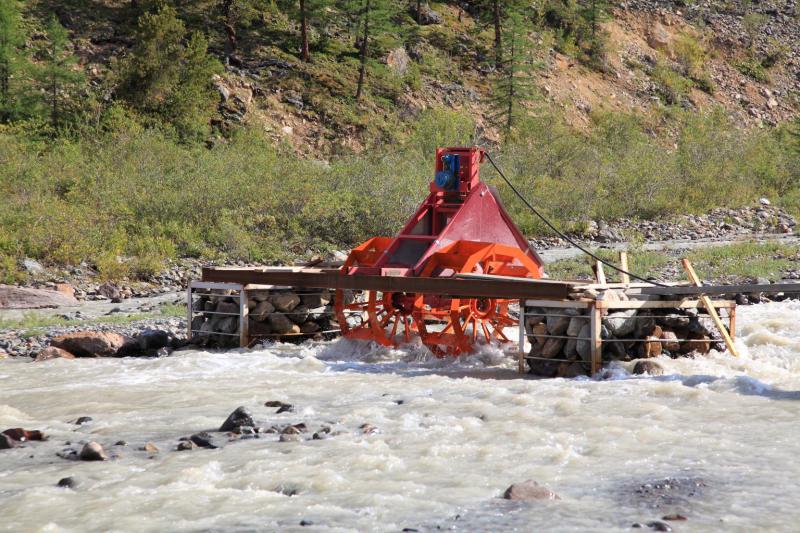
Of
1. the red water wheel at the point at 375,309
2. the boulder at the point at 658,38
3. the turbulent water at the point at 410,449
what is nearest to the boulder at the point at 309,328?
the red water wheel at the point at 375,309

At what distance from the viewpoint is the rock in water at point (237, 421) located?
852cm

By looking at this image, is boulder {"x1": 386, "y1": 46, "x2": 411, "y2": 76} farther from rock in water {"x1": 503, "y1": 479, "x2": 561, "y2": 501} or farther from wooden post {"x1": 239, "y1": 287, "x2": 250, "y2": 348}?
rock in water {"x1": 503, "y1": 479, "x2": 561, "y2": 501}

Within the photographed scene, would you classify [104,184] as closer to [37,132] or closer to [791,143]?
[37,132]

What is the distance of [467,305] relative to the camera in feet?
45.7

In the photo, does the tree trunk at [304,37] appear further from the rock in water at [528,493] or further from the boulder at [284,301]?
the rock in water at [528,493]

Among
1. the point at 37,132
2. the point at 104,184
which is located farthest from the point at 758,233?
the point at 37,132

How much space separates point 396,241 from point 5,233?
1167 centimetres

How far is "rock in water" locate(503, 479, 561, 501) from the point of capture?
656 centimetres

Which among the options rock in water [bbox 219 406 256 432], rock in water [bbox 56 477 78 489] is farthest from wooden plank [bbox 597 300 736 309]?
rock in water [bbox 56 477 78 489]

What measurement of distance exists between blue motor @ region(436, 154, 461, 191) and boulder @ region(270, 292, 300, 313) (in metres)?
2.63

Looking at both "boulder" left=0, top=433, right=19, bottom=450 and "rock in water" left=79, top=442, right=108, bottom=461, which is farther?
"boulder" left=0, top=433, right=19, bottom=450

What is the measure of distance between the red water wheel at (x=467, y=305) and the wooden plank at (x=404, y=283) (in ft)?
2.79

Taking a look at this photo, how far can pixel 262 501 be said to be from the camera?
6.57 metres

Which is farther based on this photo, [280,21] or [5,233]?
[280,21]
